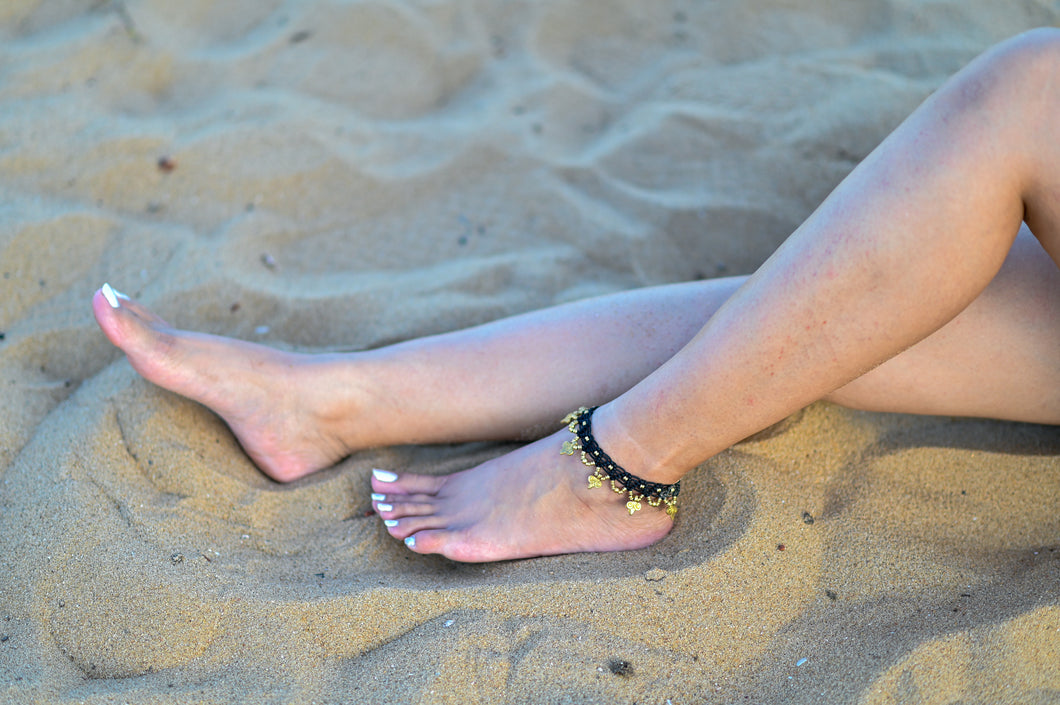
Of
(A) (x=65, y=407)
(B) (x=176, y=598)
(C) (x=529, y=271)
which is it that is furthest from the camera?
(C) (x=529, y=271)

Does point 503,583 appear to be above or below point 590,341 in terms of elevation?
below

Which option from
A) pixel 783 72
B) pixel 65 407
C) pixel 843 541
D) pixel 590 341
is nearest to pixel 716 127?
pixel 783 72

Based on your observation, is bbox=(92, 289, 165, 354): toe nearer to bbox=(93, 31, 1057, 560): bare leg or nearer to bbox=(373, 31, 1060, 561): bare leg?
bbox=(93, 31, 1057, 560): bare leg

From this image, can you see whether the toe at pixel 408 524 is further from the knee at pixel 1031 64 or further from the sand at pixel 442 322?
the knee at pixel 1031 64

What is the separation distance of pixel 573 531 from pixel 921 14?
201 centimetres

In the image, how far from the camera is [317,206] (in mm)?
2139

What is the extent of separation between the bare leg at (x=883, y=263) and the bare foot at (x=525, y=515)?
0.42 feet

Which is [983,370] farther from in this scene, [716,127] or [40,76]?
[40,76]

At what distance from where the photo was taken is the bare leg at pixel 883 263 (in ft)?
3.72

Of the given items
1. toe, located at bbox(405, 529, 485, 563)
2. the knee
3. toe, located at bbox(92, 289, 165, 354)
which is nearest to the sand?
toe, located at bbox(405, 529, 485, 563)

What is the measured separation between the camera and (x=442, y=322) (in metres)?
1.90

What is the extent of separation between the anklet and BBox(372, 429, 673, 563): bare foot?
2cm

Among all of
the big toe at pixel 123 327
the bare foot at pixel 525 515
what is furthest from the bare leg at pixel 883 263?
the big toe at pixel 123 327

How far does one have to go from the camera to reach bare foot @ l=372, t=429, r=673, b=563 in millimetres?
1446
